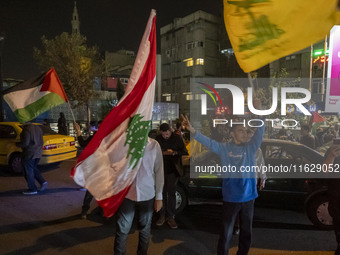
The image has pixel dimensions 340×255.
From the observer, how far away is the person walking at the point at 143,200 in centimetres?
309

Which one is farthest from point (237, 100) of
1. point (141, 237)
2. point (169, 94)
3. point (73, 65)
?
point (169, 94)

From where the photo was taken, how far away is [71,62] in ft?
64.3

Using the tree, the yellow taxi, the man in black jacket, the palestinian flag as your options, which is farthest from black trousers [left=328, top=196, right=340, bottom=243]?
the tree

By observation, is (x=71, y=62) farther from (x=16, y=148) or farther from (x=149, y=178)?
(x=149, y=178)

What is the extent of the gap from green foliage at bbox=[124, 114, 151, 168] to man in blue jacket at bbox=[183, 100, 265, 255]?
1.68 feet

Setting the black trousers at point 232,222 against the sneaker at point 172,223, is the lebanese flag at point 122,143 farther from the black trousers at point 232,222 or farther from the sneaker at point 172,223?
the sneaker at point 172,223

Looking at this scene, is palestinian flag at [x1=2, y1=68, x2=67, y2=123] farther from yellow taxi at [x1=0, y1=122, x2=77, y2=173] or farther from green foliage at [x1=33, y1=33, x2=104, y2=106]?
green foliage at [x1=33, y1=33, x2=104, y2=106]

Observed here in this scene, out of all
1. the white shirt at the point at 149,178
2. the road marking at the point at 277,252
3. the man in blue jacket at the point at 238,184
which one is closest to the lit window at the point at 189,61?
the road marking at the point at 277,252

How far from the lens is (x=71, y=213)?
5.66 meters

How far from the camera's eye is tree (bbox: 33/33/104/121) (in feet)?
64.3

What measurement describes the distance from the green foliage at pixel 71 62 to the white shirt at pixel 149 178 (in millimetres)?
18001

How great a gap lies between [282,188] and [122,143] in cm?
354

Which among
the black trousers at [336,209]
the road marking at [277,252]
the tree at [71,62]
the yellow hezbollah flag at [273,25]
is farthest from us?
the tree at [71,62]

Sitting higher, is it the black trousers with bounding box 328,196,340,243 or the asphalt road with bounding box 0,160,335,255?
the black trousers with bounding box 328,196,340,243
